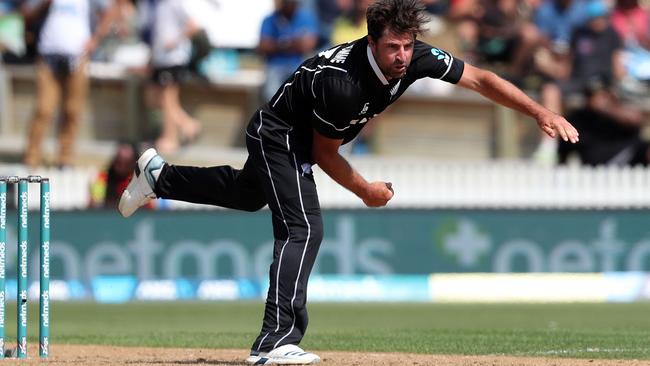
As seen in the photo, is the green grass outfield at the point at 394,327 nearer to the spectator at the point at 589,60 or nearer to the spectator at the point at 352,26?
the spectator at the point at 589,60

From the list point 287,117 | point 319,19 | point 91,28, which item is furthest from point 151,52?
point 287,117

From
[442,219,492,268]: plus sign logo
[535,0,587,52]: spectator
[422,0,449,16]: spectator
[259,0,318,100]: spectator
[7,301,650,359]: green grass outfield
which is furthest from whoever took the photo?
[422,0,449,16]: spectator

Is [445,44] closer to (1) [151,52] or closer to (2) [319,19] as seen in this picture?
(2) [319,19]

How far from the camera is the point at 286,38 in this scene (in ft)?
59.3

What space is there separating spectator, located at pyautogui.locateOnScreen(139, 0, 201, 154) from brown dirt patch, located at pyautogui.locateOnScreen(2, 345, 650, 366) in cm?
857

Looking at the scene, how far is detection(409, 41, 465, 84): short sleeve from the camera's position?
8250mm

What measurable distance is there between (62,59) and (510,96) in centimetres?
1039

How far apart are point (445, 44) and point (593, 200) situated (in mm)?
2749

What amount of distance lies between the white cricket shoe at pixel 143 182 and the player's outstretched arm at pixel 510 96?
1.99 meters

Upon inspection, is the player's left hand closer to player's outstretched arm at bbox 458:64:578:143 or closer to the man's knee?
player's outstretched arm at bbox 458:64:578:143

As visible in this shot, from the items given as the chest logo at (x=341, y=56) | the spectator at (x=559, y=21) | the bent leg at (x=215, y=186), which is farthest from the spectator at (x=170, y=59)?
the chest logo at (x=341, y=56)

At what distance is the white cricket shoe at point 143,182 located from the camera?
912cm

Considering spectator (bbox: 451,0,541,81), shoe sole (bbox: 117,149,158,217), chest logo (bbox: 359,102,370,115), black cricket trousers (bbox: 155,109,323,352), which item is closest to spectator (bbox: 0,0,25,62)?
spectator (bbox: 451,0,541,81)

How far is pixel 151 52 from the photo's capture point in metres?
18.4
